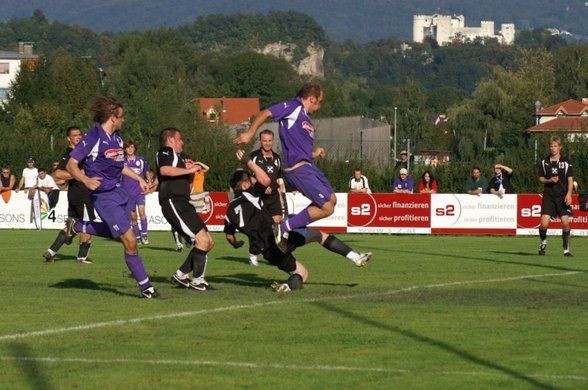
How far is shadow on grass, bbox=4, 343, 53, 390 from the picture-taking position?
9.07 meters

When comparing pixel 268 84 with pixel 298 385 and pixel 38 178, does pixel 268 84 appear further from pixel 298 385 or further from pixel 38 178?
pixel 298 385

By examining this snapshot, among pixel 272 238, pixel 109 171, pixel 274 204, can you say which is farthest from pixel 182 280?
pixel 274 204

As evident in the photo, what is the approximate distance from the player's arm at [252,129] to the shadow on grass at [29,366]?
4.15 meters

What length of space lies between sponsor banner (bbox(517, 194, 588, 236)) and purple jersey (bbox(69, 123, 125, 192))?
2056 cm

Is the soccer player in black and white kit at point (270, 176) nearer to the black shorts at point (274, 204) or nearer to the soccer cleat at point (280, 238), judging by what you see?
the black shorts at point (274, 204)

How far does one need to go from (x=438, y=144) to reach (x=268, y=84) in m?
53.6

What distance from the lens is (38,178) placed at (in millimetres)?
36625

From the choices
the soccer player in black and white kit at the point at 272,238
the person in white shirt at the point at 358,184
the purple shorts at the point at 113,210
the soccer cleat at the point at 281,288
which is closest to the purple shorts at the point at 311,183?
the soccer player in black and white kit at the point at 272,238

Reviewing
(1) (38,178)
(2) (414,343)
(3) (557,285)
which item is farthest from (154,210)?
(2) (414,343)

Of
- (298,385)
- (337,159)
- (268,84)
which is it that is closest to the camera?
(298,385)

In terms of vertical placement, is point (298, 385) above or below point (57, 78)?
below

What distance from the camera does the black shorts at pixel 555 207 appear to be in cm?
2302

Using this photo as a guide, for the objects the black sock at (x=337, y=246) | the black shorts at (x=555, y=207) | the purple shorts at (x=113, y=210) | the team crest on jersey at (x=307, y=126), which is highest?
the team crest on jersey at (x=307, y=126)

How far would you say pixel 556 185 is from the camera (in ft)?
75.3
